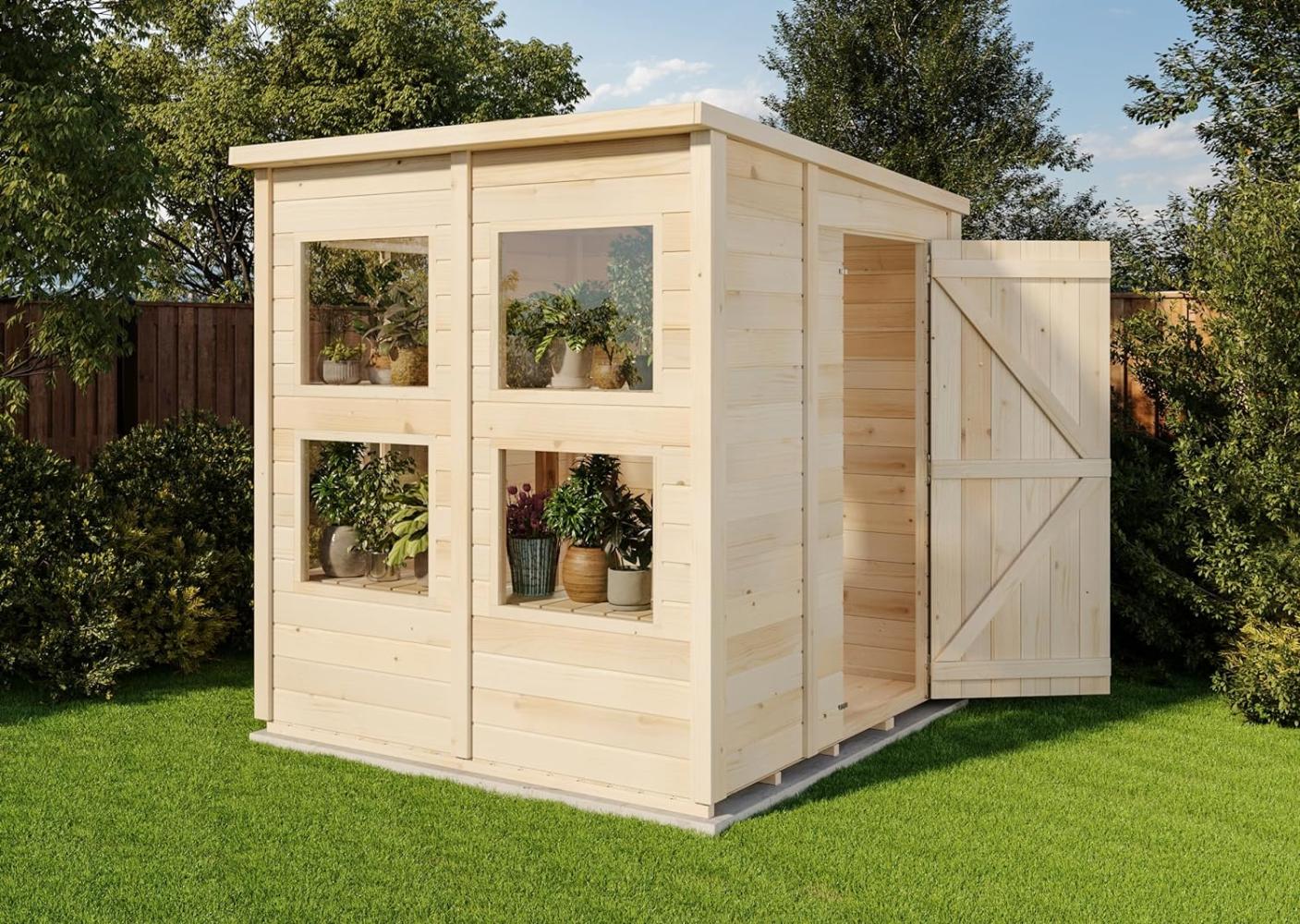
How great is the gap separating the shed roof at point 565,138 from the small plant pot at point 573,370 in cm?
77

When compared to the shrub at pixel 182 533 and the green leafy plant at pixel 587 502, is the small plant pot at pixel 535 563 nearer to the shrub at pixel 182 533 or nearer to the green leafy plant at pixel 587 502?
the green leafy plant at pixel 587 502

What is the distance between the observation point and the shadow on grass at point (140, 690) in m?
6.60

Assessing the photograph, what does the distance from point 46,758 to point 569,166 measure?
3258 mm

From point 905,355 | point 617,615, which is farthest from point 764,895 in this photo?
point 905,355

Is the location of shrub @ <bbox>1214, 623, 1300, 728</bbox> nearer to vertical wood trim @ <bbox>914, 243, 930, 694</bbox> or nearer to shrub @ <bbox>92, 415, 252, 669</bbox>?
vertical wood trim @ <bbox>914, 243, 930, 694</bbox>

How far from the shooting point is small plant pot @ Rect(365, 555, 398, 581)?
19.0 feet

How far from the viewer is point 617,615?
17.0 ft

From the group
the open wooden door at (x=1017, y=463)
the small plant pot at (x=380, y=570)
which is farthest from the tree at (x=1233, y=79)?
the small plant pot at (x=380, y=570)

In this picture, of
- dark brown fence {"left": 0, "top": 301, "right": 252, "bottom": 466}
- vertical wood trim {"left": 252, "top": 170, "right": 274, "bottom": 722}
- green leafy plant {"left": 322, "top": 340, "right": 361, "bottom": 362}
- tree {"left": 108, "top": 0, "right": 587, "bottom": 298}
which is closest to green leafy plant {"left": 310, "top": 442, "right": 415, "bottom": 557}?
vertical wood trim {"left": 252, "top": 170, "right": 274, "bottom": 722}

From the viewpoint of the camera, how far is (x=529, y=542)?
5387 mm

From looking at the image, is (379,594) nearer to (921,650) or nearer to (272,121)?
(921,650)

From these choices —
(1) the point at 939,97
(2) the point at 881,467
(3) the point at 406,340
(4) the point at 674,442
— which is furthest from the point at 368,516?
(1) the point at 939,97

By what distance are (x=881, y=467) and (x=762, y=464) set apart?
5.87ft

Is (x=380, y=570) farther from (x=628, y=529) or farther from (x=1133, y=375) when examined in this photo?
(x=1133, y=375)
